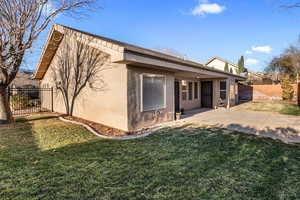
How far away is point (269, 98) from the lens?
64.5 ft

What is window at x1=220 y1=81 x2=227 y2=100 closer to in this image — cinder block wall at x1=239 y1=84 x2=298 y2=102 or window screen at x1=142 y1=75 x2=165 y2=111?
window screen at x1=142 y1=75 x2=165 y2=111

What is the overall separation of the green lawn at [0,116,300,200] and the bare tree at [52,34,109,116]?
327 cm

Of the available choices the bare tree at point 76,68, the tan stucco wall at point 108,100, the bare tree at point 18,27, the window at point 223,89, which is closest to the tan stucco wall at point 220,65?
the window at point 223,89

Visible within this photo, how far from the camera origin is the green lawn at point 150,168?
2.70 metres

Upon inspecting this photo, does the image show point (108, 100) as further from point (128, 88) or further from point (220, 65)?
point (220, 65)

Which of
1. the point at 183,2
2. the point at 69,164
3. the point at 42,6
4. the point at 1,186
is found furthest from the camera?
the point at 183,2

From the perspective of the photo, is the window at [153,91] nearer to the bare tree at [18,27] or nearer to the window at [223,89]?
the bare tree at [18,27]

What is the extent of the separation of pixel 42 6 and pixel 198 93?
11536mm

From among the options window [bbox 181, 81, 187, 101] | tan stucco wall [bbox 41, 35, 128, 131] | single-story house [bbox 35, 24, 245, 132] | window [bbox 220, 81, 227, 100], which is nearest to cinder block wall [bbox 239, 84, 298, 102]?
window [bbox 220, 81, 227, 100]

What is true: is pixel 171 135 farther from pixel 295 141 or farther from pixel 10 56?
pixel 10 56

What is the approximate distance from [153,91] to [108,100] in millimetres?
2002

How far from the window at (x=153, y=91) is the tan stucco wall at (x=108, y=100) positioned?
2.88ft

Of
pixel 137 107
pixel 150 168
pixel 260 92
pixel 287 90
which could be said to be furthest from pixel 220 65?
pixel 150 168

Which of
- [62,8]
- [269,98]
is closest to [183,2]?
[62,8]
